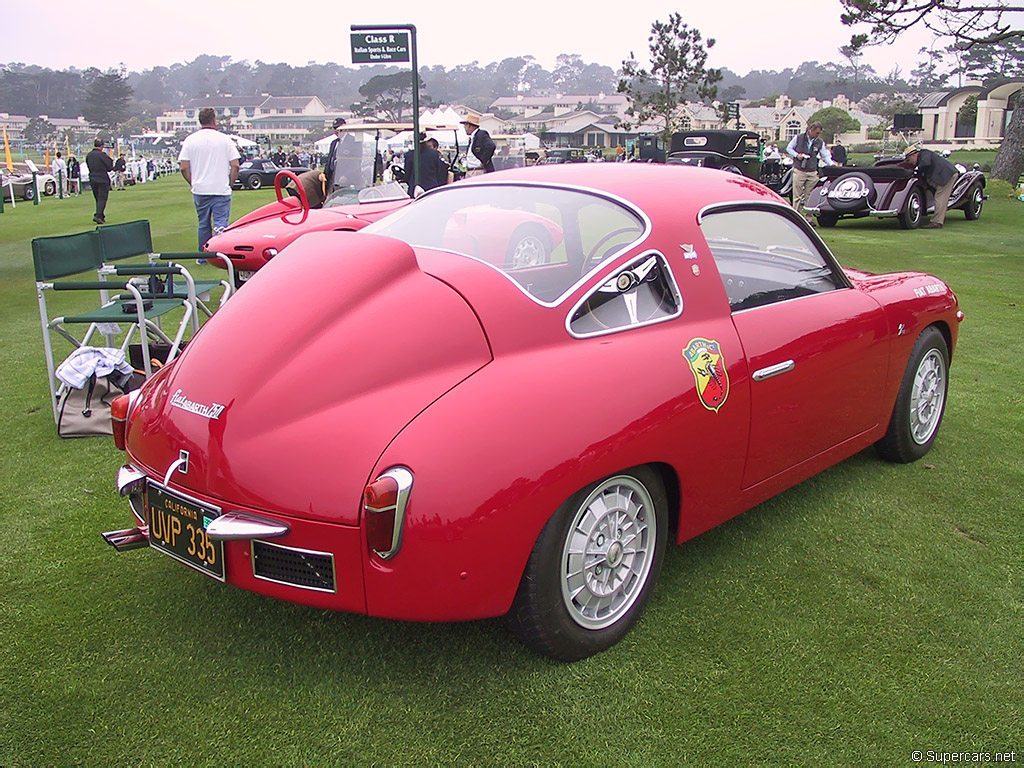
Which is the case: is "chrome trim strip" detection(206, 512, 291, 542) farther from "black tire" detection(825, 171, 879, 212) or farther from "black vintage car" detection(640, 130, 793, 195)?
"black vintage car" detection(640, 130, 793, 195)

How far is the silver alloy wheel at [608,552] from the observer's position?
267 centimetres

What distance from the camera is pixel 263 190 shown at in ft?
120

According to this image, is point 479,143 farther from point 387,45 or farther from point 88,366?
point 88,366

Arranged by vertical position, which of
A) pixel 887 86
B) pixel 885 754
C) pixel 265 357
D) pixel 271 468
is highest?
pixel 887 86

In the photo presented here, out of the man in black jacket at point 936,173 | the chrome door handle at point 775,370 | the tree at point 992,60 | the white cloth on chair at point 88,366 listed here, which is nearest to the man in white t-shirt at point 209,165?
the white cloth on chair at point 88,366

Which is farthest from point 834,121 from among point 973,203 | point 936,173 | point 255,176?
point 936,173

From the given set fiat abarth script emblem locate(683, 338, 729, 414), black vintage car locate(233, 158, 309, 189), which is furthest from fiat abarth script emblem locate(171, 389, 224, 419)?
black vintage car locate(233, 158, 309, 189)

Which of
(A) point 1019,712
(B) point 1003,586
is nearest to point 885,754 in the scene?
(A) point 1019,712

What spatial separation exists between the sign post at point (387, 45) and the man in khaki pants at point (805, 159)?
7.74 metres

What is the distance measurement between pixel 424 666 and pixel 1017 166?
1052 inches

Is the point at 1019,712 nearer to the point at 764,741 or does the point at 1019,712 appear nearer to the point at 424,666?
the point at 764,741

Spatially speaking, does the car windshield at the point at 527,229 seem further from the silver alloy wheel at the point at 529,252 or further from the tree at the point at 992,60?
the tree at the point at 992,60

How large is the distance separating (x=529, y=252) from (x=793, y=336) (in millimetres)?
1111

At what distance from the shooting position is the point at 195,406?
2.64m
